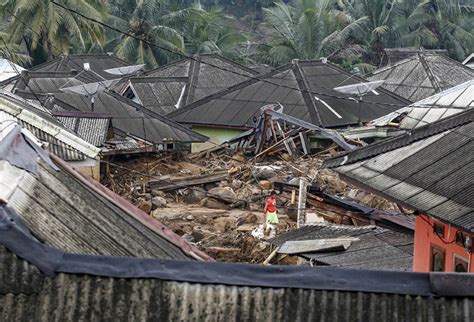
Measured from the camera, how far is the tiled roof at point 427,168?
8438mm

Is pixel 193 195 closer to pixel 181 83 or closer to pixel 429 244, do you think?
pixel 429 244

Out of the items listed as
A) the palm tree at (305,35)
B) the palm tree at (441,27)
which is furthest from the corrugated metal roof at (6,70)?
the palm tree at (441,27)

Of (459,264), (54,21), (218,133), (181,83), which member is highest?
(54,21)

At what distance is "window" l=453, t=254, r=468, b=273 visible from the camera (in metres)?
9.28

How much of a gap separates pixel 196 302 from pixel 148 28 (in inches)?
1534

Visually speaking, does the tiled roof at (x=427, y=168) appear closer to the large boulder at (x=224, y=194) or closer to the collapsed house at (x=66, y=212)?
the collapsed house at (x=66, y=212)

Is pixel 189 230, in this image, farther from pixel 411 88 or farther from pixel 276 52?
pixel 276 52

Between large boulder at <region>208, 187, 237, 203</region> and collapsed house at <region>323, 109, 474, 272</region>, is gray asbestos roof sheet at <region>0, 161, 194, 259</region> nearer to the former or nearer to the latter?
collapsed house at <region>323, 109, 474, 272</region>

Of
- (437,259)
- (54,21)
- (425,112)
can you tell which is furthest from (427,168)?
(54,21)

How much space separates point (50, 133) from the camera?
14.0 metres

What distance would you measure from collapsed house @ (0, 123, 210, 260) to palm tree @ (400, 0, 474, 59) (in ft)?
131

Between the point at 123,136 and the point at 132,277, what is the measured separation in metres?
19.7

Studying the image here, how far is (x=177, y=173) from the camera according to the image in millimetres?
24672

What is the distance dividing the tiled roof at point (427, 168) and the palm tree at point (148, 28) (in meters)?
31.0
